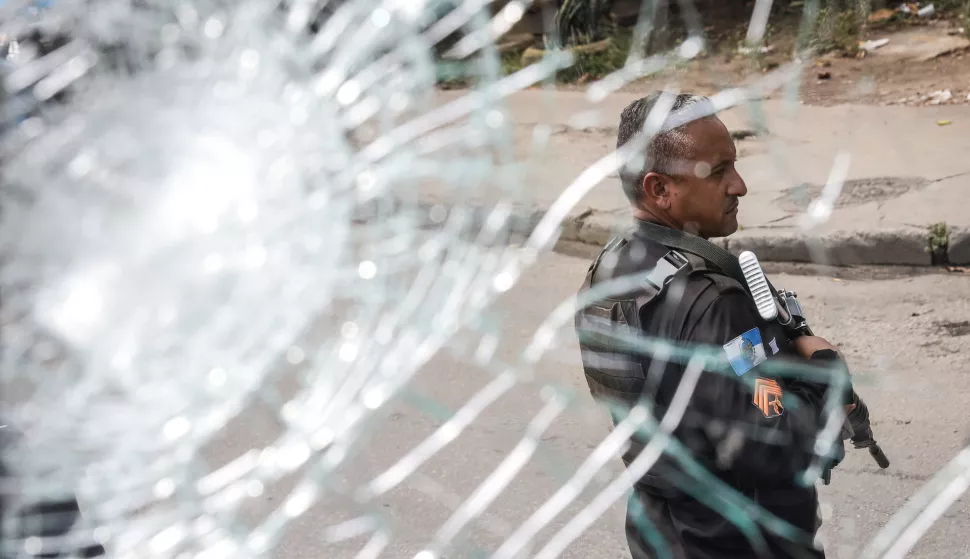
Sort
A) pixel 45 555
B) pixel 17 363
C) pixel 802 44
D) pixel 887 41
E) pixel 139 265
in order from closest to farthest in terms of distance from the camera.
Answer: pixel 802 44
pixel 45 555
pixel 139 265
pixel 17 363
pixel 887 41

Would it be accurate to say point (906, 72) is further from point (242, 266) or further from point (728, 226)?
point (728, 226)

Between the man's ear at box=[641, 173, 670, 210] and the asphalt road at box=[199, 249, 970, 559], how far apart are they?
0.71m

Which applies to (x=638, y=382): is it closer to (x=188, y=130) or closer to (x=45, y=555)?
(x=45, y=555)

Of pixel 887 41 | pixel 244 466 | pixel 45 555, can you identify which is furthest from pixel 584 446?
pixel 887 41

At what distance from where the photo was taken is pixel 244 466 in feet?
8.53

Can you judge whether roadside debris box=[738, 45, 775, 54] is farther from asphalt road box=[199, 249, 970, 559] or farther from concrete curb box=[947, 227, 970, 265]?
concrete curb box=[947, 227, 970, 265]

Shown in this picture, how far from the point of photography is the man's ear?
1260 millimetres

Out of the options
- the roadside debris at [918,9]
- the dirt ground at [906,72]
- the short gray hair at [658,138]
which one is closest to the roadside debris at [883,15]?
the dirt ground at [906,72]

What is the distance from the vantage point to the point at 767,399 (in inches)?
46.4

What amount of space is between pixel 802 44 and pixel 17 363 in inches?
77.8

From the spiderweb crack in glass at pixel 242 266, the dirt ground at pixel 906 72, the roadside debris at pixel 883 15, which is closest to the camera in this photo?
the spiderweb crack in glass at pixel 242 266

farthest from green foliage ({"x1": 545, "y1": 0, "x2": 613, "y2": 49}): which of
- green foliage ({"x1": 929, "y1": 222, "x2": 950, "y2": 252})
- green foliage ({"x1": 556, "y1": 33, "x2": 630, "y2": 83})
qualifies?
green foliage ({"x1": 929, "y1": 222, "x2": 950, "y2": 252})

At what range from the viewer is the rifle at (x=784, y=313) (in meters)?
1.22

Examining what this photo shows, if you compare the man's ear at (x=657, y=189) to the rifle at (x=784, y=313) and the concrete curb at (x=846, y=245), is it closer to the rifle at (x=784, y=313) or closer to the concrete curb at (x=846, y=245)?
the rifle at (x=784, y=313)
